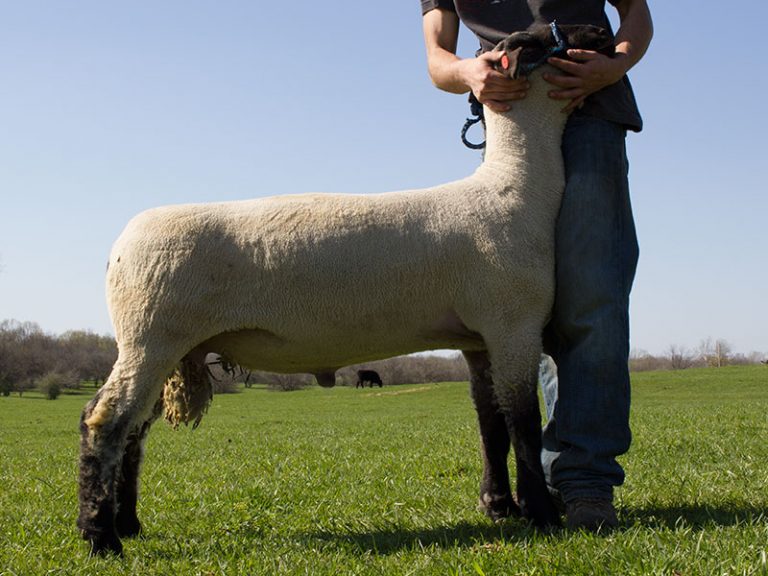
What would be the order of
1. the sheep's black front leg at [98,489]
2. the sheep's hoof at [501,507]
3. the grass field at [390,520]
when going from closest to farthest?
1. the grass field at [390,520]
2. the sheep's black front leg at [98,489]
3. the sheep's hoof at [501,507]

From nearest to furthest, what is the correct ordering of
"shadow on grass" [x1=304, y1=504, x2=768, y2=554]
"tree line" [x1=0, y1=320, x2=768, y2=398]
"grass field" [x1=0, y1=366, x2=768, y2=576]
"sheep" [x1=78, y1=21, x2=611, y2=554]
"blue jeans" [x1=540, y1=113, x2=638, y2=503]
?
"grass field" [x1=0, y1=366, x2=768, y2=576], "shadow on grass" [x1=304, y1=504, x2=768, y2=554], "sheep" [x1=78, y1=21, x2=611, y2=554], "blue jeans" [x1=540, y1=113, x2=638, y2=503], "tree line" [x1=0, y1=320, x2=768, y2=398]

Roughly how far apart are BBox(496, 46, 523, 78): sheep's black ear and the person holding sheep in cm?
4

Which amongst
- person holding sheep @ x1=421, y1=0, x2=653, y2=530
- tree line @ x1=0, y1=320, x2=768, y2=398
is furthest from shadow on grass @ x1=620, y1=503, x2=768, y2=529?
tree line @ x1=0, y1=320, x2=768, y2=398

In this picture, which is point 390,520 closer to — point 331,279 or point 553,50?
point 331,279

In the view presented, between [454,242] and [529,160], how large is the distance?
740 millimetres

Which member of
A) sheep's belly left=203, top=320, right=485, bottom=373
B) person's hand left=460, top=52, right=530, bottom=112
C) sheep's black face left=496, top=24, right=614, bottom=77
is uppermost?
sheep's black face left=496, top=24, right=614, bottom=77

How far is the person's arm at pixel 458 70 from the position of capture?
4.46m

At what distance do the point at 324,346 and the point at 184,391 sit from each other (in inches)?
36.2

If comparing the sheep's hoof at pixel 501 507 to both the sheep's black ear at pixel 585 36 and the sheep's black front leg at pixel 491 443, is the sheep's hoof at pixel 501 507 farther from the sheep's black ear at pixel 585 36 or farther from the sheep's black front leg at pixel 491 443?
the sheep's black ear at pixel 585 36

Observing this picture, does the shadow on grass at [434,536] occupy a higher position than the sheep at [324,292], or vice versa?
the sheep at [324,292]

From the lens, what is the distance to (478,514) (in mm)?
4684

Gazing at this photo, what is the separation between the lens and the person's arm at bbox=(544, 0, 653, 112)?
14.1ft

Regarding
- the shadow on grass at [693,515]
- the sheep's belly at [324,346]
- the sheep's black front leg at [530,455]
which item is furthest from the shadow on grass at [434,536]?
the sheep's belly at [324,346]

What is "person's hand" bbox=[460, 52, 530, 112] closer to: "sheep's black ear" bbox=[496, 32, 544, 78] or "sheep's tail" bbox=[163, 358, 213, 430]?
"sheep's black ear" bbox=[496, 32, 544, 78]
